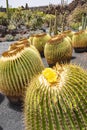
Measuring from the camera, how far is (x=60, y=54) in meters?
7.50

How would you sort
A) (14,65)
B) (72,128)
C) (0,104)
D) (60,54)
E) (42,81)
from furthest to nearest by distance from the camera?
(60,54) < (0,104) < (14,65) < (42,81) < (72,128)

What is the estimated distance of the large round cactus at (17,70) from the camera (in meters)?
4.96

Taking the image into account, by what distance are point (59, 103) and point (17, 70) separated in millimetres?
2752

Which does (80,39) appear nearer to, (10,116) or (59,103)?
(10,116)

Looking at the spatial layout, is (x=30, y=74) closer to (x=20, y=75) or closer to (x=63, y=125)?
(x=20, y=75)

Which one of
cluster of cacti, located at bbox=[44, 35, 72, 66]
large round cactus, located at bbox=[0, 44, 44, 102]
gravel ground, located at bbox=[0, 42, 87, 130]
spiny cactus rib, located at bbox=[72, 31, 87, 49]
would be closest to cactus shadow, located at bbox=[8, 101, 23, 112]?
gravel ground, located at bbox=[0, 42, 87, 130]

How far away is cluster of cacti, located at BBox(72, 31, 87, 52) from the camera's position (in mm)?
9555

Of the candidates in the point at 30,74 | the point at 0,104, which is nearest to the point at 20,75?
the point at 30,74

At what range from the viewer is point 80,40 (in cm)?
961

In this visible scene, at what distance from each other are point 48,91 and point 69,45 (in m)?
5.52

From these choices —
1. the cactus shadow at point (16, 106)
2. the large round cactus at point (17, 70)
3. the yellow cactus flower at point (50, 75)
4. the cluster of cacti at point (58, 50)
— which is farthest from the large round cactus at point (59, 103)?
the cluster of cacti at point (58, 50)

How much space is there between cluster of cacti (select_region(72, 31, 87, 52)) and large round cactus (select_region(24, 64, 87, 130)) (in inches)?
287

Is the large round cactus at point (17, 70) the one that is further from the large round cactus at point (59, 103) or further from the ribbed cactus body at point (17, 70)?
the large round cactus at point (59, 103)

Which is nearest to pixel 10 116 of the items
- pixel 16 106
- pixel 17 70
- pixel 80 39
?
pixel 16 106
